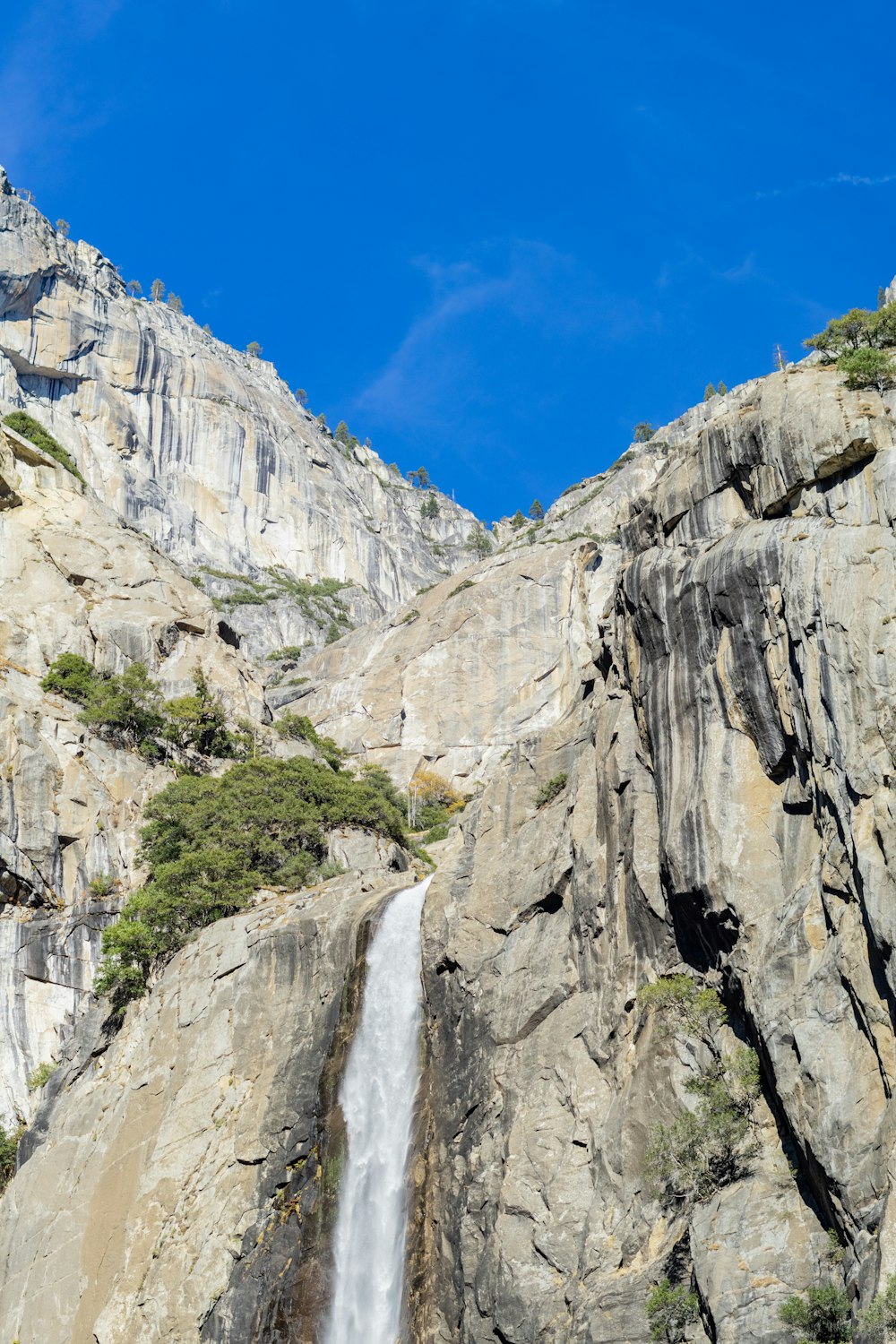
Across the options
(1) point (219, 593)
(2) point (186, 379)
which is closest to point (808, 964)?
(1) point (219, 593)

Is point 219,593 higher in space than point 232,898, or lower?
higher

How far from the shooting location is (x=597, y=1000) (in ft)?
107

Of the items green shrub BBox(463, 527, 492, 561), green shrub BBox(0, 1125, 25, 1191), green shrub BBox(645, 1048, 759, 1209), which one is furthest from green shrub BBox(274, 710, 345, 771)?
green shrub BBox(463, 527, 492, 561)

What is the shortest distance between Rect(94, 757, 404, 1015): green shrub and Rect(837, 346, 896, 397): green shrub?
26.5 m

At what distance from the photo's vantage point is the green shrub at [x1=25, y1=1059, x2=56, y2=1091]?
4241 cm

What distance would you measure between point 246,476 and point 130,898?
82599 millimetres

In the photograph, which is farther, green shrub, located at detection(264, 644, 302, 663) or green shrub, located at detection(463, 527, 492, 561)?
green shrub, located at detection(463, 527, 492, 561)

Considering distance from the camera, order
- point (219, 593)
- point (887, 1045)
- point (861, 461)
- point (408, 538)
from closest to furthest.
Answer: point (887, 1045), point (861, 461), point (219, 593), point (408, 538)

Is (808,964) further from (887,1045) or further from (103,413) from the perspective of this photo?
(103,413)

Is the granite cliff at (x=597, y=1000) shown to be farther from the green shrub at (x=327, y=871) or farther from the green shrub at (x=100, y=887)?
the green shrub at (x=327, y=871)

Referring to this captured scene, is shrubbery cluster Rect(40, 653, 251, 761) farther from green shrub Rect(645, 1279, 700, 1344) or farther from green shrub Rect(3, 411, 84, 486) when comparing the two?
green shrub Rect(645, 1279, 700, 1344)

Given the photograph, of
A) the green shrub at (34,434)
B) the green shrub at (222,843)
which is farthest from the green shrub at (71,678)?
the green shrub at (34,434)

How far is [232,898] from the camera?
4500 cm

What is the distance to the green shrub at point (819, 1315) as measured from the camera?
72.8 ft
